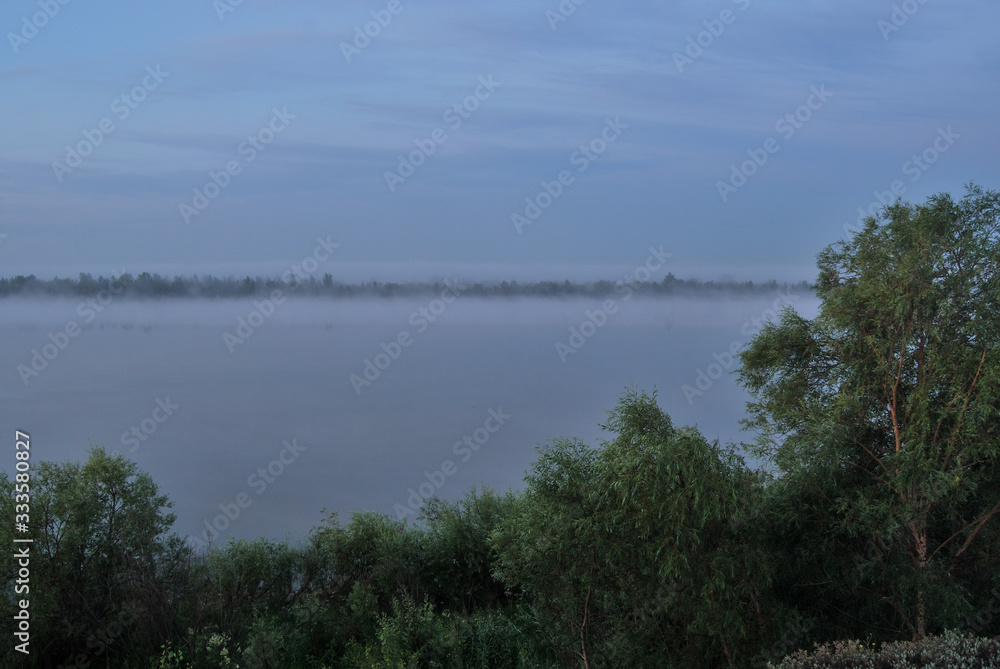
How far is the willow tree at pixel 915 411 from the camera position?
43.3ft

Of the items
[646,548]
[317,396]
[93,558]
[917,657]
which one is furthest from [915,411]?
[317,396]

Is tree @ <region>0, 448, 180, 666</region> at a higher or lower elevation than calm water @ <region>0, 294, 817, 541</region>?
lower

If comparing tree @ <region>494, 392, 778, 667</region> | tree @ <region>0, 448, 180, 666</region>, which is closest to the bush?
tree @ <region>494, 392, 778, 667</region>

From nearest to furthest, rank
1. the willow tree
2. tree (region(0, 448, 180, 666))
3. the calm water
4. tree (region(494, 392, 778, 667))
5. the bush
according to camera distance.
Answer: the bush < tree (region(494, 392, 778, 667)) < the willow tree < tree (region(0, 448, 180, 666)) < the calm water

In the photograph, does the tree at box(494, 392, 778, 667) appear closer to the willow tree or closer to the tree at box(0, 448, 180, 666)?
the willow tree

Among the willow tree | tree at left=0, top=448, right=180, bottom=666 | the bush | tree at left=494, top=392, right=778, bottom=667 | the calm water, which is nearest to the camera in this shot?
the bush

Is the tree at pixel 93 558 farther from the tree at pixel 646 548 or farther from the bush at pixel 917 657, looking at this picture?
the bush at pixel 917 657

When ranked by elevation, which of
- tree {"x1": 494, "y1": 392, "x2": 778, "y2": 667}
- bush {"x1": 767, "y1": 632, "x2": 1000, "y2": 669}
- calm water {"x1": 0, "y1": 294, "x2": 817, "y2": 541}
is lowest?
bush {"x1": 767, "y1": 632, "x2": 1000, "y2": 669}

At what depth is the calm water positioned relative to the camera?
63406 mm

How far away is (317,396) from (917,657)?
95.7m

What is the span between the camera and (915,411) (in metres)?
13.6

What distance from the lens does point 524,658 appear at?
1510cm

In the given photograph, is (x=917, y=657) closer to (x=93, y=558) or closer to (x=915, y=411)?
(x=915, y=411)

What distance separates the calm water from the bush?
72.8ft
